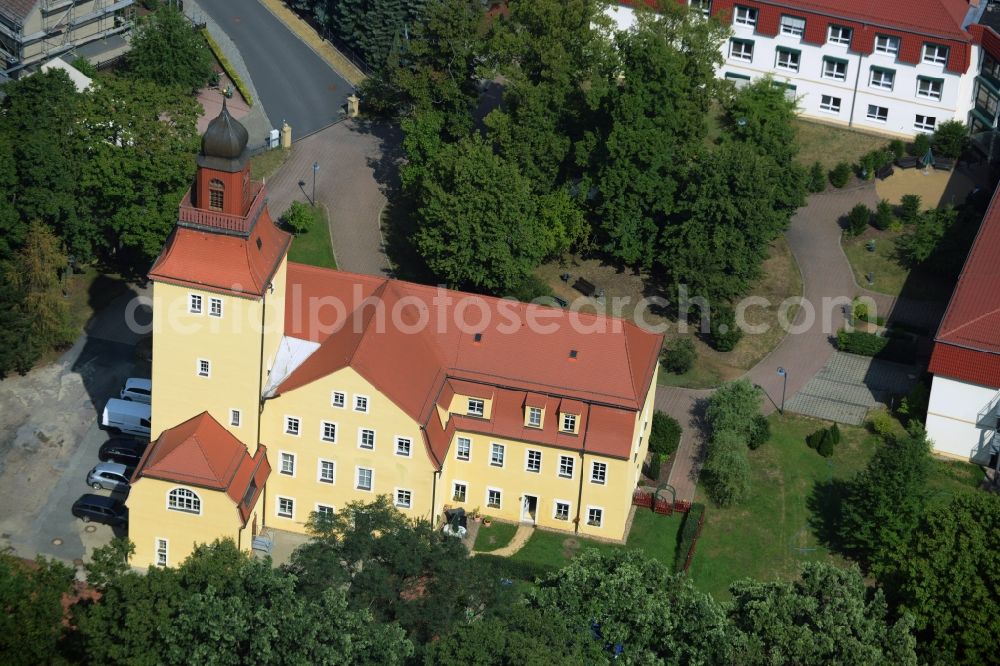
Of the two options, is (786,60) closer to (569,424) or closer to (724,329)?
(724,329)

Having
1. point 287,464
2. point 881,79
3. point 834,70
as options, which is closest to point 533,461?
point 287,464

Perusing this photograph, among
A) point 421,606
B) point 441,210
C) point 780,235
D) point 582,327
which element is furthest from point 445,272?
point 421,606

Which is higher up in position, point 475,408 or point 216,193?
point 216,193

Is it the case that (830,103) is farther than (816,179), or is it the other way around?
(830,103)

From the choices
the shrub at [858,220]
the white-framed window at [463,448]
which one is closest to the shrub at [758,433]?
the white-framed window at [463,448]

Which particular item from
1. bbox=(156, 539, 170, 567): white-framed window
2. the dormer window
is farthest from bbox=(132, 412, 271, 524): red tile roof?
the dormer window

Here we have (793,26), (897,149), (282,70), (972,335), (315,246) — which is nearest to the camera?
(972,335)

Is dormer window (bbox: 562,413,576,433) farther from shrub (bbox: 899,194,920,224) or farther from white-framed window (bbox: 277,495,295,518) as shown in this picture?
shrub (bbox: 899,194,920,224)
